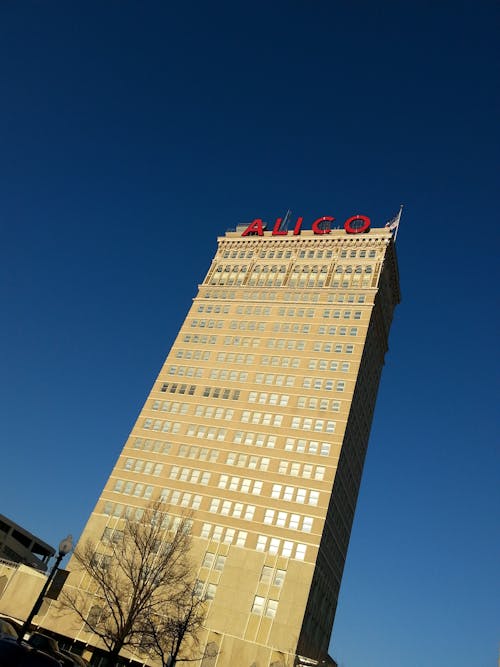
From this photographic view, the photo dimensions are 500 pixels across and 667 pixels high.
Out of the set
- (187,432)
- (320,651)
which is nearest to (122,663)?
(320,651)

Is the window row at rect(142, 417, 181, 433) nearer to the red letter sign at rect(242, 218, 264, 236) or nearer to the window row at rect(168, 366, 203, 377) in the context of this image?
the window row at rect(168, 366, 203, 377)

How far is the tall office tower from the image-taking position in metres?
63.9

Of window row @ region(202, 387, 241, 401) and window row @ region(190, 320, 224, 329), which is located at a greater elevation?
window row @ region(190, 320, 224, 329)

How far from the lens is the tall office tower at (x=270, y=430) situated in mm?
63906

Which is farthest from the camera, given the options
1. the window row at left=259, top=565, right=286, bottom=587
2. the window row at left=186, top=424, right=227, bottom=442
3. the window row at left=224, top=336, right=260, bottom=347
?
the window row at left=224, top=336, right=260, bottom=347

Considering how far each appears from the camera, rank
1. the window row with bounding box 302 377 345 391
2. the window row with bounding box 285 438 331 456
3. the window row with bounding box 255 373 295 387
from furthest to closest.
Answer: the window row with bounding box 255 373 295 387, the window row with bounding box 302 377 345 391, the window row with bounding box 285 438 331 456

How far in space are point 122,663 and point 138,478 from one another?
77.0ft

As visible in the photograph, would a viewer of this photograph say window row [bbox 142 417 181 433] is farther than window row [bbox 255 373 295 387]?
Yes

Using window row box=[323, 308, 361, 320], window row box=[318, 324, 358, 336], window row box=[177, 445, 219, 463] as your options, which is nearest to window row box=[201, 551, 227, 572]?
window row box=[177, 445, 219, 463]

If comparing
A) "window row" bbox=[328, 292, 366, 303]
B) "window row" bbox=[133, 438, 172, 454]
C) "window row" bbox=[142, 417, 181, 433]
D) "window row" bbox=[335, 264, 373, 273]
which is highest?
"window row" bbox=[335, 264, 373, 273]

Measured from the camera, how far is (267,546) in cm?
6650

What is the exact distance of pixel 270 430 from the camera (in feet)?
251

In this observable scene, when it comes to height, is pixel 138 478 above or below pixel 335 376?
Answer: below

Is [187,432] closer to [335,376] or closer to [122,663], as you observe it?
[335,376]
